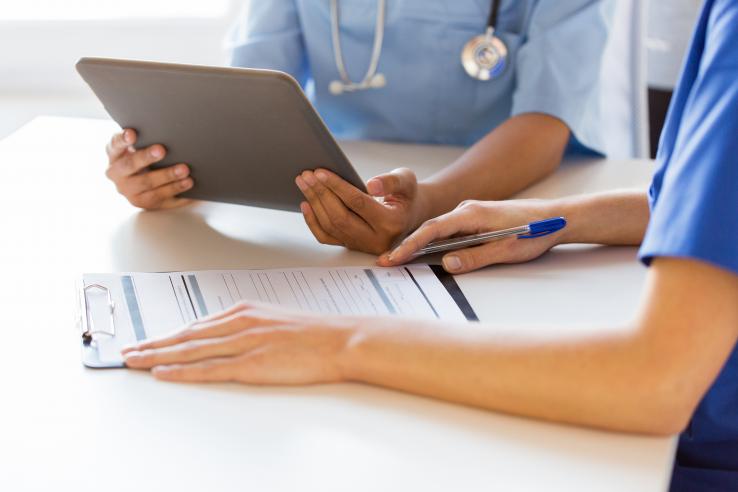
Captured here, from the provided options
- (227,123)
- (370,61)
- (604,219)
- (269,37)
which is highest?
(269,37)

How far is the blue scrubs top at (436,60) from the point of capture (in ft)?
4.52

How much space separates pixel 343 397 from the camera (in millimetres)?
761

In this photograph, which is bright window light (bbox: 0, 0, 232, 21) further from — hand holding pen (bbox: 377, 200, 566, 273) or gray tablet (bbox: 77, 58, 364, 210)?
hand holding pen (bbox: 377, 200, 566, 273)

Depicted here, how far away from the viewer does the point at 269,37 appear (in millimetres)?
1490

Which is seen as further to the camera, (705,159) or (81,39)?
(81,39)

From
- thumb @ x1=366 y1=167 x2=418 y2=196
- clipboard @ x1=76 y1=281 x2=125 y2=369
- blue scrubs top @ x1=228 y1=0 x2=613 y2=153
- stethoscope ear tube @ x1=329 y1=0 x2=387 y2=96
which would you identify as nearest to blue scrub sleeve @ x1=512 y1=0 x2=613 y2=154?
blue scrubs top @ x1=228 y1=0 x2=613 y2=153

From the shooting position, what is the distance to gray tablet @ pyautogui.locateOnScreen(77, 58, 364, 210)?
3.17ft

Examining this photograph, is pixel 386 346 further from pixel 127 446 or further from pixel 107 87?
pixel 107 87

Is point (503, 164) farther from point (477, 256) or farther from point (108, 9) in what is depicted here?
point (108, 9)

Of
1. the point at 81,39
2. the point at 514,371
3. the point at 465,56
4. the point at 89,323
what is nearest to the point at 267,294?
the point at 89,323

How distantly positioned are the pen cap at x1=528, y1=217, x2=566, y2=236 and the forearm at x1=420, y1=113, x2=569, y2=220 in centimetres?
20

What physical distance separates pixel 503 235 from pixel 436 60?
521 mm

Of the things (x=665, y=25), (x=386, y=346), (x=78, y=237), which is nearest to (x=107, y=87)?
(x=78, y=237)

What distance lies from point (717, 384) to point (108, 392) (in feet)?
1.78
